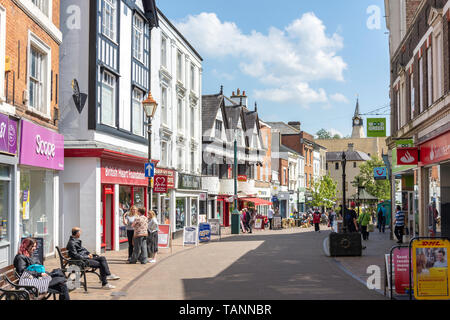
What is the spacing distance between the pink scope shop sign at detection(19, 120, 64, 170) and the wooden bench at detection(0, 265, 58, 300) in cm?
611

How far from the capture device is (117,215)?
859 inches

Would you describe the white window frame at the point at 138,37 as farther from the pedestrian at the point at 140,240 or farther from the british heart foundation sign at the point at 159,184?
the pedestrian at the point at 140,240

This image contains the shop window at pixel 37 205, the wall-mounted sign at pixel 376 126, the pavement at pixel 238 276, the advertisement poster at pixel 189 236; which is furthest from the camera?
the wall-mounted sign at pixel 376 126

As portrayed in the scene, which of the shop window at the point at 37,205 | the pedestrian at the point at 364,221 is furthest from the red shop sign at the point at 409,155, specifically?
the shop window at the point at 37,205

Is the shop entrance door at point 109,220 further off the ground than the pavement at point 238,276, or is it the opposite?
the shop entrance door at point 109,220

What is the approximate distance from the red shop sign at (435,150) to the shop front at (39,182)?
11.7m

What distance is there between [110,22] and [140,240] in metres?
9.21

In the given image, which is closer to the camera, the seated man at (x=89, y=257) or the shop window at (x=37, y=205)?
the seated man at (x=89, y=257)

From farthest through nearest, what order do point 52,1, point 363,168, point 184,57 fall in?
point 363,168 < point 184,57 < point 52,1

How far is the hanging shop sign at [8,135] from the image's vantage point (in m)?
13.2

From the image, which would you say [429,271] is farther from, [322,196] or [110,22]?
[322,196]

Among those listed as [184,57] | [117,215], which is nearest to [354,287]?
[117,215]

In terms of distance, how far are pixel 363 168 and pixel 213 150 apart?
55.7 m
